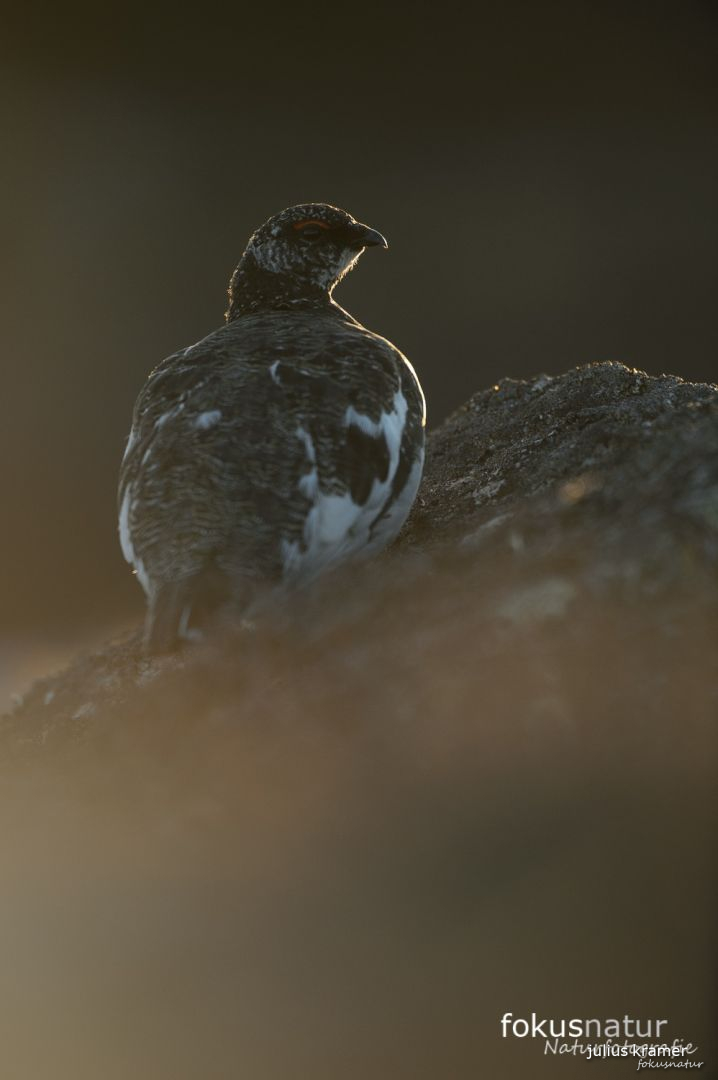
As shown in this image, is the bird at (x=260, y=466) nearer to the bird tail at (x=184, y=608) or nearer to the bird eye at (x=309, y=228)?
the bird tail at (x=184, y=608)

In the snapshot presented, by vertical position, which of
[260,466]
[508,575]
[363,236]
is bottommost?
[508,575]

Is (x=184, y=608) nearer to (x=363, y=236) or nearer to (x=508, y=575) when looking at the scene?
(x=508, y=575)

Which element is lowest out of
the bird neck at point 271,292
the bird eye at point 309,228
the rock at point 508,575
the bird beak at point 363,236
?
the rock at point 508,575

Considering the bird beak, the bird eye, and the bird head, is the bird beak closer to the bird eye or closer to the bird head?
the bird head

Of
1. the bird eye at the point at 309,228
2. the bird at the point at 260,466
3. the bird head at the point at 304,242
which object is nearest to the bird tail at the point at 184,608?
the bird at the point at 260,466

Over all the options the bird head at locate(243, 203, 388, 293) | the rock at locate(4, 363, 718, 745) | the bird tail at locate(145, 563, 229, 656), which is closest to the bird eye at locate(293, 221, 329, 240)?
the bird head at locate(243, 203, 388, 293)

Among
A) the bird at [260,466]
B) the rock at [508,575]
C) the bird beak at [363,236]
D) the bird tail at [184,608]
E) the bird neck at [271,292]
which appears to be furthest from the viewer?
the bird beak at [363,236]

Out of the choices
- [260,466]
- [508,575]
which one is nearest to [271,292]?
[260,466]


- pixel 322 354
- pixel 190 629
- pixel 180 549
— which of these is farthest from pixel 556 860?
pixel 322 354
